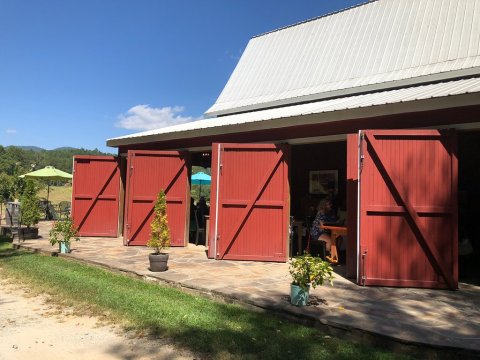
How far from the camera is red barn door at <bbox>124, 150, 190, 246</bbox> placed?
32.6 feet

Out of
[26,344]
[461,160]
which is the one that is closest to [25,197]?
[26,344]

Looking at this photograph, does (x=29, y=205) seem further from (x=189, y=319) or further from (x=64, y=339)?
(x=189, y=319)

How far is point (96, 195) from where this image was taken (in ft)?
38.5

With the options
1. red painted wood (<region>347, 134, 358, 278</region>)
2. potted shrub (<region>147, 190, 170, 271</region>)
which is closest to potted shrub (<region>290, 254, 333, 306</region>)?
red painted wood (<region>347, 134, 358, 278</region>)

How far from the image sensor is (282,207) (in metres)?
8.06

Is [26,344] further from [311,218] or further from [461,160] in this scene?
[461,160]

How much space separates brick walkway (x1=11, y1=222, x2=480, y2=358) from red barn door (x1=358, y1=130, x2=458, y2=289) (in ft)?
1.01

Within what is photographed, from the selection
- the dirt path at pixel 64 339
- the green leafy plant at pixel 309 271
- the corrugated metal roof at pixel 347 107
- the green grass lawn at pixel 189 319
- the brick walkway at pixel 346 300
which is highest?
the corrugated metal roof at pixel 347 107

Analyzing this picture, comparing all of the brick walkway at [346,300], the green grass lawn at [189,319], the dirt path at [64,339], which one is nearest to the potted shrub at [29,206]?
the brick walkway at [346,300]

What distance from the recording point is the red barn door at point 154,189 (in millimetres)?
9922

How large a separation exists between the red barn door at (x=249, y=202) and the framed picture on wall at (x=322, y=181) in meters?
3.76

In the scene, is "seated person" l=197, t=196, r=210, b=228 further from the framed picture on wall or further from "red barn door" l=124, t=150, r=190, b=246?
the framed picture on wall

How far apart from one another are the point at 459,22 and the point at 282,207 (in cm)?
669

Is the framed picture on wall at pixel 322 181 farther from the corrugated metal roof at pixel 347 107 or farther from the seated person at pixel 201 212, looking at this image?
the seated person at pixel 201 212
